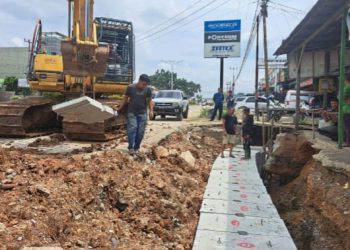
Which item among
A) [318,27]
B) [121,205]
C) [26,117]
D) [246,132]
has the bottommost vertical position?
[121,205]

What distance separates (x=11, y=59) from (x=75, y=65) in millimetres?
60391

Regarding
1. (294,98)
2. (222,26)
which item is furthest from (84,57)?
(222,26)

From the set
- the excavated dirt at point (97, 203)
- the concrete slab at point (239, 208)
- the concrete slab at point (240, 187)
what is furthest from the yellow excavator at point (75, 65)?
the concrete slab at point (239, 208)

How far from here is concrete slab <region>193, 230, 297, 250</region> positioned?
5.76m

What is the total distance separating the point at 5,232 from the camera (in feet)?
15.5

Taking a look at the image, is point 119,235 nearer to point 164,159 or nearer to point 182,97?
point 164,159

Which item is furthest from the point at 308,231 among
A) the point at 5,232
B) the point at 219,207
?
the point at 5,232

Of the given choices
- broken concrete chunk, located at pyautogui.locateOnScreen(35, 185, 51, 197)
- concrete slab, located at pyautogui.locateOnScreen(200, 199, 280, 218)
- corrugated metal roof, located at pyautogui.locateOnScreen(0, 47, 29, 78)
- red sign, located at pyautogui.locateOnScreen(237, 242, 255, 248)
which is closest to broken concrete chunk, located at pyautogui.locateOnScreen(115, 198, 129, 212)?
broken concrete chunk, located at pyautogui.locateOnScreen(35, 185, 51, 197)

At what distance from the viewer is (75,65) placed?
34.8 ft

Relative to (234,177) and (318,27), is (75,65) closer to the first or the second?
(234,177)

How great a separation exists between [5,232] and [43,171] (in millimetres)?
2305

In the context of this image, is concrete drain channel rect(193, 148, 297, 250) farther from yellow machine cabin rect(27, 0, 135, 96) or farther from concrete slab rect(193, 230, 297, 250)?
yellow machine cabin rect(27, 0, 135, 96)

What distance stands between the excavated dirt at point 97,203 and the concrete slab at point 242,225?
29 cm

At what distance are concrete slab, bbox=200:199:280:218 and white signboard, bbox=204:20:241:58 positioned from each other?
62.9 ft
